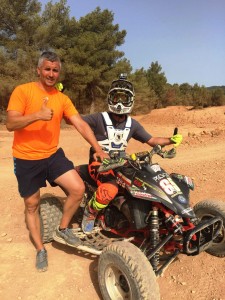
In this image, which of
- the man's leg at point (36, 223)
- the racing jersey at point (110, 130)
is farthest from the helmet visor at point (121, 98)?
the man's leg at point (36, 223)

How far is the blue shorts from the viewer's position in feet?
11.5

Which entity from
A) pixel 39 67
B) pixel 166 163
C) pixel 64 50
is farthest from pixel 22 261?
pixel 64 50

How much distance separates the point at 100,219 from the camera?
13.2ft

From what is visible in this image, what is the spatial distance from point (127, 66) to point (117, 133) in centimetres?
2135

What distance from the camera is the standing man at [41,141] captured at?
3.31 meters

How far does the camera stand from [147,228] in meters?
3.53

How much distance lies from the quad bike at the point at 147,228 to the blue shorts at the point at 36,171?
1.88ft

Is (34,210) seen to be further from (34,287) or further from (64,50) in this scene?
(64,50)

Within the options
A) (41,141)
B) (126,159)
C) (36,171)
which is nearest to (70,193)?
(36,171)

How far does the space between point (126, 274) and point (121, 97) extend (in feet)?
7.22

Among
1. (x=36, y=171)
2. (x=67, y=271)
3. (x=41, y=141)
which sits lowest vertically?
(x=67, y=271)

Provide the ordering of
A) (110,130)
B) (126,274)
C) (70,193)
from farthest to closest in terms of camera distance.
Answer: (110,130)
(70,193)
(126,274)

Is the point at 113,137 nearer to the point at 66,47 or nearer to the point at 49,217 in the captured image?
the point at 49,217

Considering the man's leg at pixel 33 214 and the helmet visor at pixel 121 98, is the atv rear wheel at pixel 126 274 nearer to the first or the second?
the man's leg at pixel 33 214
